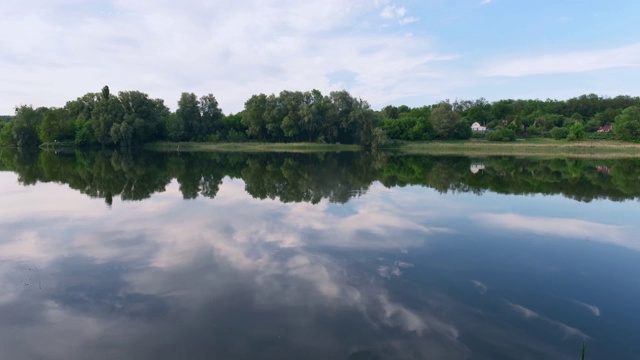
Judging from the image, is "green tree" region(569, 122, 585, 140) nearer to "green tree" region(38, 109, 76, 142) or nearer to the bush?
the bush

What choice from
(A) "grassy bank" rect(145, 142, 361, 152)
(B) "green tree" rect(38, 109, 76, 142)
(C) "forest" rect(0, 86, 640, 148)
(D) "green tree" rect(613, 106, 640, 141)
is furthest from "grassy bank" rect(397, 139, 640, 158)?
(B) "green tree" rect(38, 109, 76, 142)

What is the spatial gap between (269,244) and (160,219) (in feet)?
17.0

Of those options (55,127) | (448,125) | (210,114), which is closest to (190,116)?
(210,114)

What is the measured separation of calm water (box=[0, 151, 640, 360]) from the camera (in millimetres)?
6238

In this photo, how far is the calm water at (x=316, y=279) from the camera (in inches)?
246

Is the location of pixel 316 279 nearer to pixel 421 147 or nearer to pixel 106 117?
pixel 421 147

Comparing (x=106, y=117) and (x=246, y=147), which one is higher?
(x=106, y=117)

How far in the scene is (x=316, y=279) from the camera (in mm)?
8820

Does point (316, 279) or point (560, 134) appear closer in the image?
point (316, 279)

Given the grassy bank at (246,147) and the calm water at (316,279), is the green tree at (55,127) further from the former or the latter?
the calm water at (316,279)

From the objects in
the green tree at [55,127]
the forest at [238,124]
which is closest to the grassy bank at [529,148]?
the forest at [238,124]

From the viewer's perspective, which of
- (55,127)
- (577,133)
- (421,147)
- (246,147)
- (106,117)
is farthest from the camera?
(577,133)

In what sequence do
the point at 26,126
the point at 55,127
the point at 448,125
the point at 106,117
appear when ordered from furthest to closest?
the point at 448,125
the point at 26,126
the point at 55,127
the point at 106,117

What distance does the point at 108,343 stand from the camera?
6.21 meters
